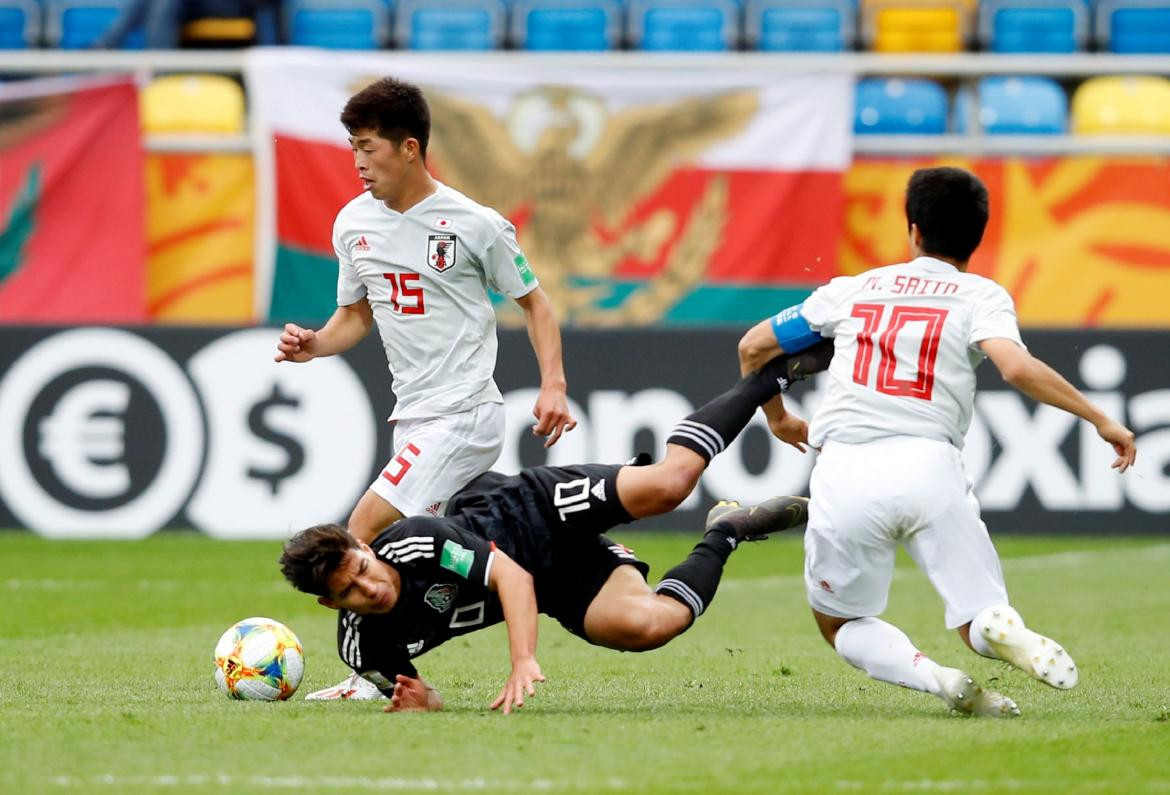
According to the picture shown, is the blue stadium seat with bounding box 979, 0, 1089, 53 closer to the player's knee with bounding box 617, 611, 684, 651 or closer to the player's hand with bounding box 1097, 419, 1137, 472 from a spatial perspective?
the player's knee with bounding box 617, 611, 684, 651

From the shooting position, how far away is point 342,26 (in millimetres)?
15992

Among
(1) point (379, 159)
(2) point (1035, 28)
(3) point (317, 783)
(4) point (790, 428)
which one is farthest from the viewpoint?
(2) point (1035, 28)

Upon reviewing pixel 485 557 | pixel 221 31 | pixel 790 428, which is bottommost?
pixel 485 557

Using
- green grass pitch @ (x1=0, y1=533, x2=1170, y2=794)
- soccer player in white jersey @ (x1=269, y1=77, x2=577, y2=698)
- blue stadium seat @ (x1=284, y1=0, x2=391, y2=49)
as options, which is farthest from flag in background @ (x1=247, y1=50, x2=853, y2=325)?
soccer player in white jersey @ (x1=269, y1=77, x2=577, y2=698)

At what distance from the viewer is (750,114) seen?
46.4ft

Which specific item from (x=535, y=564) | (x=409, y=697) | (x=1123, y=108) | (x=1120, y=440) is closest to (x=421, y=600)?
(x=409, y=697)

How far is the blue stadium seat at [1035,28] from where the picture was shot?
1570 cm

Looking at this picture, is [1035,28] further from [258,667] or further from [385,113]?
[258,667]

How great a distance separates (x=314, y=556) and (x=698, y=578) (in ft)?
4.87

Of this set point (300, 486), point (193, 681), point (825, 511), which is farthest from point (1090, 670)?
point (300, 486)

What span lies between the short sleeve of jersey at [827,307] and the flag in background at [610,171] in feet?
25.9

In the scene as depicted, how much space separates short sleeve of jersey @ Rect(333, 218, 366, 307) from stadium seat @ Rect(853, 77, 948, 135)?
8.64 metres

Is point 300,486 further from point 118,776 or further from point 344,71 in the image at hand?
point 118,776

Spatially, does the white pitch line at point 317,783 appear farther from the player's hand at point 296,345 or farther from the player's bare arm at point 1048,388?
the player's hand at point 296,345
